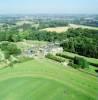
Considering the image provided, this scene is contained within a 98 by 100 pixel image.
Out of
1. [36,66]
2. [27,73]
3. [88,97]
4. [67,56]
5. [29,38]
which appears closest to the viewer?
[88,97]

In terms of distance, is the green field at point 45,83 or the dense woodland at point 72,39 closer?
the green field at point 45,83

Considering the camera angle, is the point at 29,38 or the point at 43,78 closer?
the point at 43,78

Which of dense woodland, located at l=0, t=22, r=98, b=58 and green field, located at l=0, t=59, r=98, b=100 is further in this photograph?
dense woodland, located at l=0, t=22, r=98, b=58

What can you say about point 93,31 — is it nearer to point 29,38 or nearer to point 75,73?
point 29,38

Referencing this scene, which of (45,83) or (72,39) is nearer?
(45,83)

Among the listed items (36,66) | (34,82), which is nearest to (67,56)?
(36,66)

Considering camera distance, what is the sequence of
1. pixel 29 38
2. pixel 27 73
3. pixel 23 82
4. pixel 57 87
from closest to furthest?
pixel 57 87 → pixel 23 82 → pixel 27 73 → pixel 29 38
